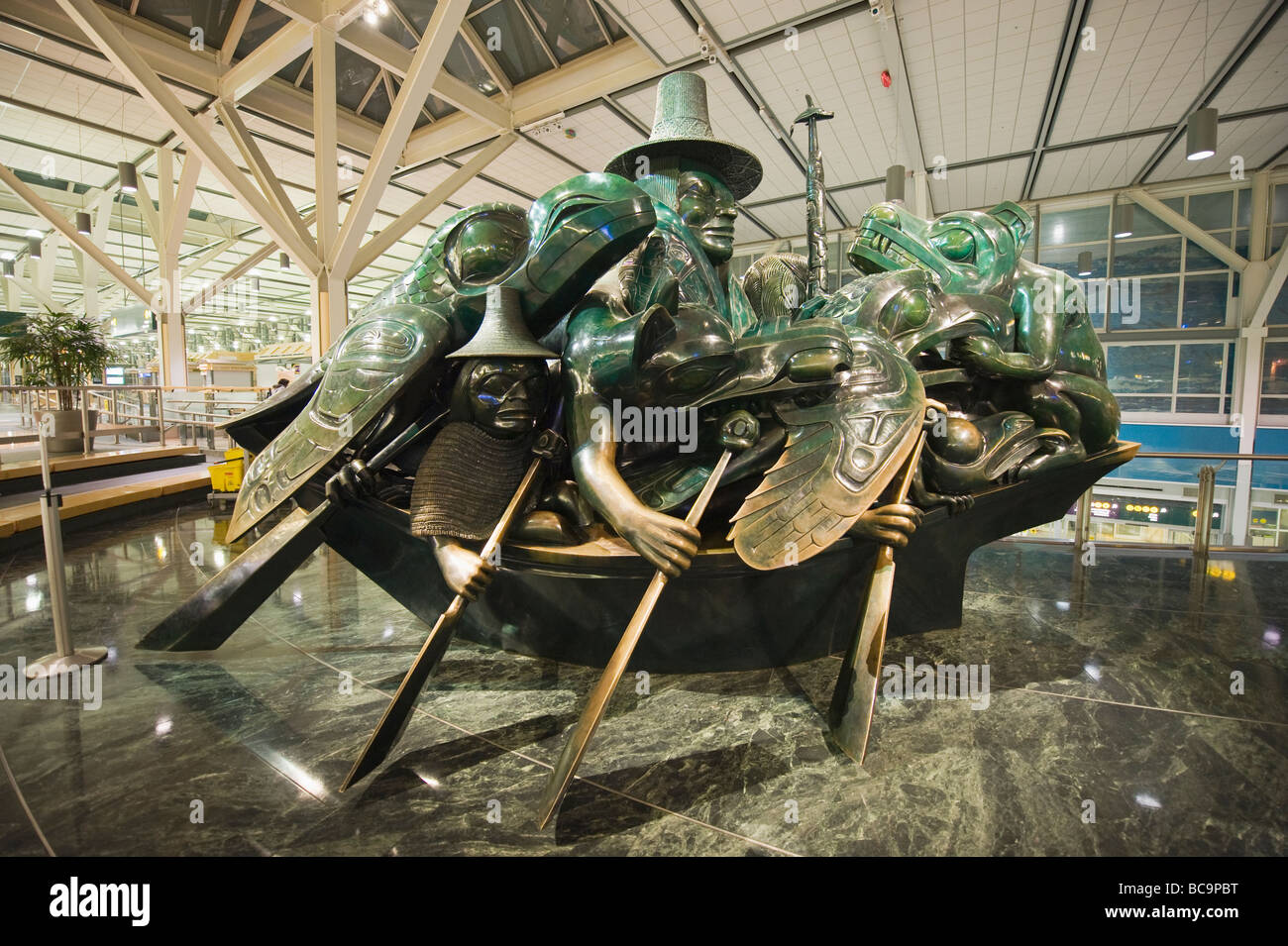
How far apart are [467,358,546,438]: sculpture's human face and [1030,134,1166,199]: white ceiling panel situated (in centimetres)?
1045

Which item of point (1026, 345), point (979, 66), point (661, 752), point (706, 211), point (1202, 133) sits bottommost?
point (661, 752)

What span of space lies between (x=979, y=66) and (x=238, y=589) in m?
8.53

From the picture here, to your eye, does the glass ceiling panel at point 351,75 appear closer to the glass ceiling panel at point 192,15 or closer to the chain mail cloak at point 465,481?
the glass ceiling panel at point 192,15

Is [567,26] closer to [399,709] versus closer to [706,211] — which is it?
[706,211]

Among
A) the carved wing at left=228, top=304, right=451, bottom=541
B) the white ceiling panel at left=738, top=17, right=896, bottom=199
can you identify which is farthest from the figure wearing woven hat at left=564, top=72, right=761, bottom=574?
the white ceiling panel at left=738, top=17, right=896, bottom=199

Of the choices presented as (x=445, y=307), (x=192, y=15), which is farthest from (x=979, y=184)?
(x=192, y=15)

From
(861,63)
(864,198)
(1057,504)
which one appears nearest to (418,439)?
(1057,504)

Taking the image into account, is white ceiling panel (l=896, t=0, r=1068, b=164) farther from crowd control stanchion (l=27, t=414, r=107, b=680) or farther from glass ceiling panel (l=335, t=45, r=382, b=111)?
crowd control stanchion (l=27, t=414, r=107, b=680)

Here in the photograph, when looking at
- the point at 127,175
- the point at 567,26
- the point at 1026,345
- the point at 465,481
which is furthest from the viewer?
the point at 127,175

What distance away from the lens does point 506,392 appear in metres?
2.20

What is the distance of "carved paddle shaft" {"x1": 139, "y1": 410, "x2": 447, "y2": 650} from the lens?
2.50 metres

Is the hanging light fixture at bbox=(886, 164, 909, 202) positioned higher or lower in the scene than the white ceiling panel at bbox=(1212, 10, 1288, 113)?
lower

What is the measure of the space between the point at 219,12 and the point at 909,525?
9343mm
